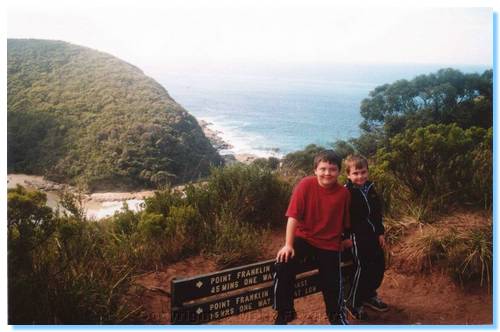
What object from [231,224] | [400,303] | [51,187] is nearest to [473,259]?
[400,303]

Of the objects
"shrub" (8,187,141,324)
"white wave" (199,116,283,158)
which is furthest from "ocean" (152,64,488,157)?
"shrub" (8,187,141,324)

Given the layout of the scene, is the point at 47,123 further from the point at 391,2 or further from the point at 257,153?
the point at 391,2

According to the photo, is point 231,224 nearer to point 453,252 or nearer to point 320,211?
point 320,211

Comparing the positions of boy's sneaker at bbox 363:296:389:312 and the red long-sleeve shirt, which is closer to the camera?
the red long-sleeve shirt

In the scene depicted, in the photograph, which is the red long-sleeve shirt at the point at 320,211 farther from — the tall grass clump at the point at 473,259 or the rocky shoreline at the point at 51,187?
the rocky shoreline at the point at 51,187

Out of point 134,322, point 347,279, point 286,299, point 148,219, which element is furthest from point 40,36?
point 347,279

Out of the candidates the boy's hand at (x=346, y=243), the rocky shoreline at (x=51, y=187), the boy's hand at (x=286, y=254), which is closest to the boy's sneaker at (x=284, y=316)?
the boy's hand at (x=286, y=254)

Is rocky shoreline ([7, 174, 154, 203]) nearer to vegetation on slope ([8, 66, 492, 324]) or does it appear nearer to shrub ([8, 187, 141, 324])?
vegetation on slope ([8, 66, 492, 324])
